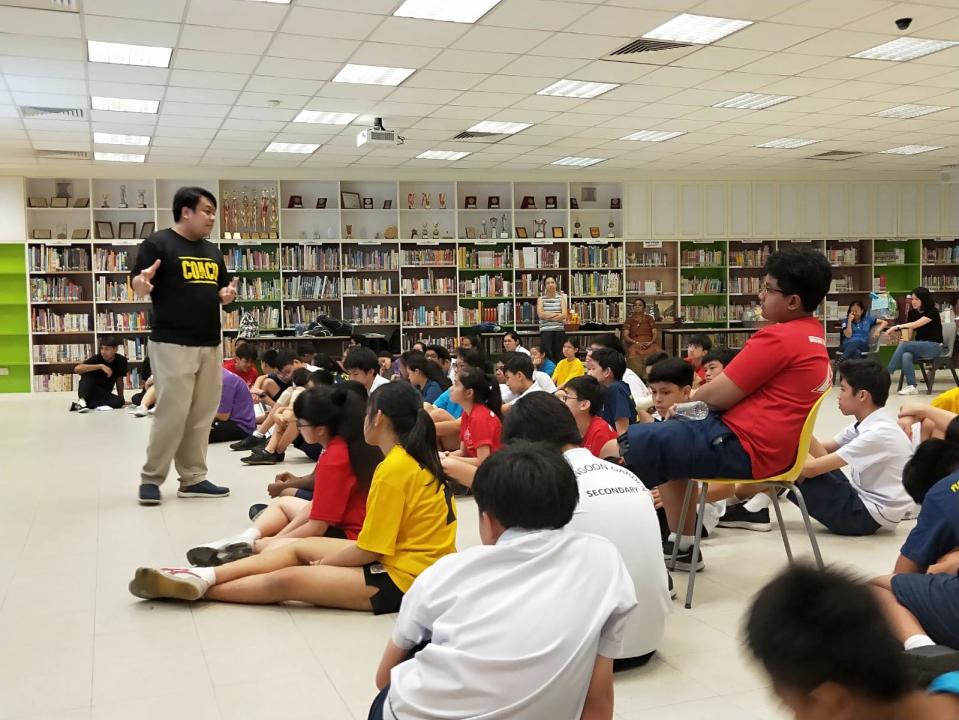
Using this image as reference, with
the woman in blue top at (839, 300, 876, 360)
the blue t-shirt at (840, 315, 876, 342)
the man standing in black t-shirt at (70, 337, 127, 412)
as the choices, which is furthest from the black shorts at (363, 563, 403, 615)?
the blue t-shirt at (840, 315, 876, 342)

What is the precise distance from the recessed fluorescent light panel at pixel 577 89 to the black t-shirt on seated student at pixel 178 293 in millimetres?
4247

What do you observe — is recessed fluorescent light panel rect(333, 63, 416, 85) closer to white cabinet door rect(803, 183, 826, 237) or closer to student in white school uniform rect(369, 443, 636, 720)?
student in white school uniform rect(369, 443, 636, 720)

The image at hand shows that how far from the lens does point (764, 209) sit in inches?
568

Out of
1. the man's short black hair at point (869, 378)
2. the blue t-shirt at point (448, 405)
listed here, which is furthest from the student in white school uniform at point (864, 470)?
the blue t-shirt at point (448, 405)

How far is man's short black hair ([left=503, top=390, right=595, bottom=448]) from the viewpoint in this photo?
2.74 meters

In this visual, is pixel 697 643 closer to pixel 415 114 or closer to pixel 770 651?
pixel 770 651

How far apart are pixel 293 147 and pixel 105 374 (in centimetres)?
362

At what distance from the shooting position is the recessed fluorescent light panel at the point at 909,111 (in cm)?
950

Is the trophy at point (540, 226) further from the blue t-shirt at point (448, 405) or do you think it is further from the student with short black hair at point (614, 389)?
the student with short black hair at point (614, 389)

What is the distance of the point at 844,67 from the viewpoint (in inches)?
307

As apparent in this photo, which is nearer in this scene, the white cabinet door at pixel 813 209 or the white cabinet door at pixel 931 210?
the white cabinet door at pixel 813 209

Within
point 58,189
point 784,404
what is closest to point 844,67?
point 784,404

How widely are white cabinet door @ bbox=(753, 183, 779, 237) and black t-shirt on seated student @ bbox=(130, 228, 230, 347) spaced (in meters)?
11.1

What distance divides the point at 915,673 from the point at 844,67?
7.86 metres
